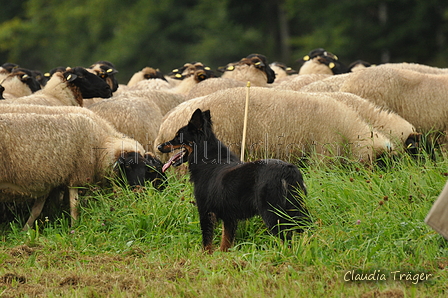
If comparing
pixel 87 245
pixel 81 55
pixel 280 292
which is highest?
pixel 280 292

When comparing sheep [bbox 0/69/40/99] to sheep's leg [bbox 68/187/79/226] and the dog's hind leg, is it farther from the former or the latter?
the dog's hind leg

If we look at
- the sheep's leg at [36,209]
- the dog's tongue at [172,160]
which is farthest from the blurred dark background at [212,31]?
the dog's tongue at [172,160]

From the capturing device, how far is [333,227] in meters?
4.61

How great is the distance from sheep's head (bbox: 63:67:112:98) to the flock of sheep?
0.01m

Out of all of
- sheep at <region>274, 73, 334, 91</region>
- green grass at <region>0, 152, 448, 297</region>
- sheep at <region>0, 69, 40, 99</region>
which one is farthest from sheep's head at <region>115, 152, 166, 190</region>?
sheep at <region>0, 69, 40, 99</region>

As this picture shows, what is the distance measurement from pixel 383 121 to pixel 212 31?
24.6 metres

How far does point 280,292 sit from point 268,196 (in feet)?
2.99

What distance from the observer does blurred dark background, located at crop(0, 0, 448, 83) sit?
27562mm

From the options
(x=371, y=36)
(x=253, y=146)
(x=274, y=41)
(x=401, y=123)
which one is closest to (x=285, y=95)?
(x=253, y=146)

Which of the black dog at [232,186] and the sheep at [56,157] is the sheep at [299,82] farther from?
the black dog at [232,186]

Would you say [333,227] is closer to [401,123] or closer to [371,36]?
[401,123]

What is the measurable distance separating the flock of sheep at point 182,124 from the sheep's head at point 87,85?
14mm

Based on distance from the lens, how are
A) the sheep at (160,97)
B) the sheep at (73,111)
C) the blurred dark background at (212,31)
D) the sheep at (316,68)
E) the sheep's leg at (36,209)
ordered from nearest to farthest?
the sheep's leg at (36,209), the sheep at (73,111), the sheep at (160,97), the sheep at (316,68), the blurred dark background at (212,31)

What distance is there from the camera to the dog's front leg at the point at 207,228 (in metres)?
4.95
